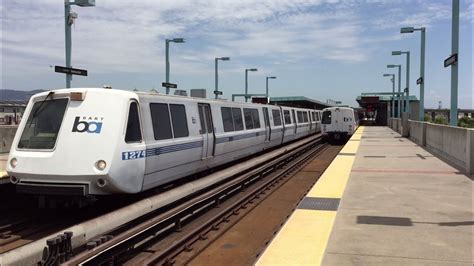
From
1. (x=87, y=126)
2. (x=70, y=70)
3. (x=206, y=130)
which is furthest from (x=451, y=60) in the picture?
(x=70, y=70)

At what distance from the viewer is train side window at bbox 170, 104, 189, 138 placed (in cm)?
1124

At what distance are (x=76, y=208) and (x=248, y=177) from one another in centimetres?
569

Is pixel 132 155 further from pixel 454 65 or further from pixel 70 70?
pixel 454 65

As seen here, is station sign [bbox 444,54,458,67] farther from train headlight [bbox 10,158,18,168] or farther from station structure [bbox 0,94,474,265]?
train headlight [bbox 10,158,18,168]

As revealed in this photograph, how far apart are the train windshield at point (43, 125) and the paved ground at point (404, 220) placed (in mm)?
5102

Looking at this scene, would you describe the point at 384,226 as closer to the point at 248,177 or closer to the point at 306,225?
the point at 306,225

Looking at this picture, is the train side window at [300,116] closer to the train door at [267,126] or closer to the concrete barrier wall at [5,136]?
the train door at [267,126]

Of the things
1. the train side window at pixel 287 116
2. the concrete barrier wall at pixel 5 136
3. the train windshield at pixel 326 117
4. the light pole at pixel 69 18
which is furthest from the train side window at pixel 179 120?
the train windshield at pixel 326 117

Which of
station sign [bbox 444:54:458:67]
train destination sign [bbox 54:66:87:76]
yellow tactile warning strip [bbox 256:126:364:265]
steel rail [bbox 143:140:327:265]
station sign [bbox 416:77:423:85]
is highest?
station sign [bbox 416:77:423:85]

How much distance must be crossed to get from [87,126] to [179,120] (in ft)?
10.7

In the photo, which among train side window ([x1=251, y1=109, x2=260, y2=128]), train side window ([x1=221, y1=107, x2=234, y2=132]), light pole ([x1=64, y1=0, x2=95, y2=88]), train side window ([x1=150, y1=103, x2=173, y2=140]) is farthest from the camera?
train side window ([x1=251, y1=109, x2=260, y2=128])

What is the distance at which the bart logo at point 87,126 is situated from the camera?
8.55m

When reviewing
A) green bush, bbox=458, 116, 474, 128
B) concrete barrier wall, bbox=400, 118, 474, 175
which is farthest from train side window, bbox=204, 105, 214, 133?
green bush, bbox=458, 116, 474, 128

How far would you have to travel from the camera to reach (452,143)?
16297 millimetres
